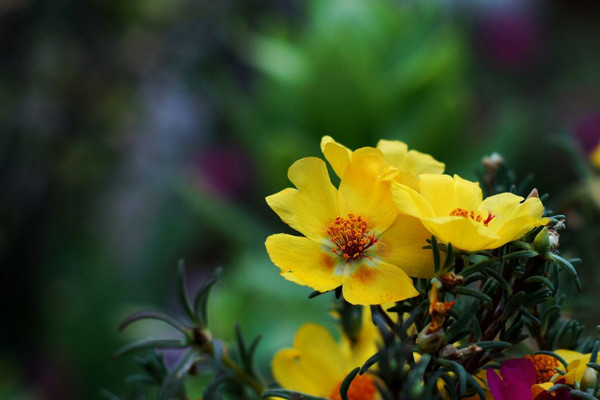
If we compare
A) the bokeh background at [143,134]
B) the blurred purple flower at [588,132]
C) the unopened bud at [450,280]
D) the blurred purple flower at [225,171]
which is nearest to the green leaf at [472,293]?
the unopened bud at [450,280]

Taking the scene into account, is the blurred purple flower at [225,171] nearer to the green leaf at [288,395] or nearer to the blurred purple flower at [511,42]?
the blurred purple flower at [511,42]

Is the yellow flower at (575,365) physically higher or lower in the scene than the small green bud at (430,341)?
lower

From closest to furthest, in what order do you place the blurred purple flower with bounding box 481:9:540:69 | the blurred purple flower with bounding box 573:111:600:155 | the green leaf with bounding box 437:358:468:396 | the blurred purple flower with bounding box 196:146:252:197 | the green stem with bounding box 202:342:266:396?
1. the green leaf with bounding box 437:358:468:396
2. the green stem with bounding box 202:342:266:396
3. the blurred purple flower with bounding box 573:111:600:155
4. the blurred purple flower with bounding box 196:146:252:197
5. the blurred purple flower with bounding box 481:9:540:69

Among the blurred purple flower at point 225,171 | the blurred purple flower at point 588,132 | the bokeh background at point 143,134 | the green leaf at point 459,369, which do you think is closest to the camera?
the green leaf at point 459,369

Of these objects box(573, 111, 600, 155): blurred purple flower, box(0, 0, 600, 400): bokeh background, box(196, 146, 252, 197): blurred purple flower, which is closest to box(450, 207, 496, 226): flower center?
box(0, 0, 600, 400): bokeh background

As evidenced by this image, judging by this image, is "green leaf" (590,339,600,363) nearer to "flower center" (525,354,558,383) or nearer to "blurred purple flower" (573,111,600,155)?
"flower center" (525,354,558,383)

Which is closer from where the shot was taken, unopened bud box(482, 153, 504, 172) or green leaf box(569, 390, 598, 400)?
green leaf box(569, 390, 598, 400)
